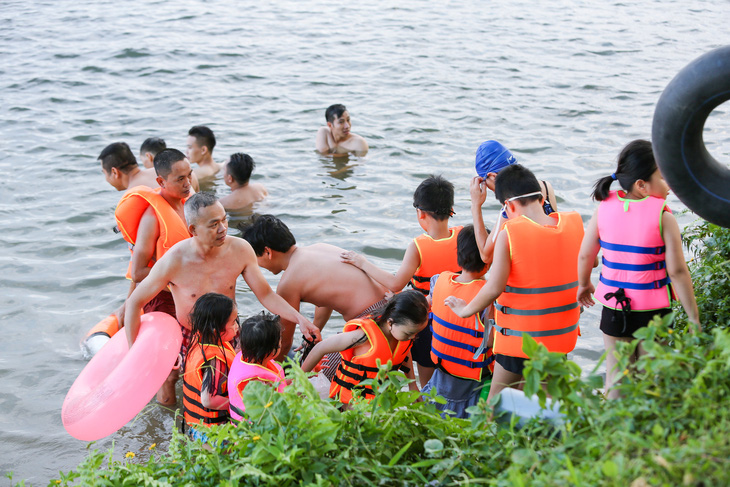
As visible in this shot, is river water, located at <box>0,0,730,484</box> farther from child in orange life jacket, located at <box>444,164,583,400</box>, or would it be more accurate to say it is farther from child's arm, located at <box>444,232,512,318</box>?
child's arm, located at <box>444,232,512,318</box>

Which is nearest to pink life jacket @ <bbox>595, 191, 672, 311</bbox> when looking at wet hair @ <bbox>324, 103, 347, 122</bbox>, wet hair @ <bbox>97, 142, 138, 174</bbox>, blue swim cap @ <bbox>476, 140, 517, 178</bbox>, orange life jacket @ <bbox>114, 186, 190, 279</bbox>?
blue swim cap @ <bbox>476, 140, 517, 178</bbox>

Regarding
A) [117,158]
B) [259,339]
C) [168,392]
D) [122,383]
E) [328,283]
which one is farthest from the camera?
[117,158]

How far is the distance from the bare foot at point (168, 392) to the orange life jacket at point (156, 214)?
3.15 feet

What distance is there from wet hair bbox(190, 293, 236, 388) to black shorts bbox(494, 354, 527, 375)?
5.60 ft

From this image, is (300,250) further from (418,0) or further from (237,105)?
(418,0)

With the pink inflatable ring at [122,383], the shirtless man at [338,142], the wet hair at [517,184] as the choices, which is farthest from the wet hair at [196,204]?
the shirtless man at [338,142]

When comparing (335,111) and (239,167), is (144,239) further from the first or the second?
(335,111)

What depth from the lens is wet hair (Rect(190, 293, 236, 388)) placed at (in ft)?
13.5

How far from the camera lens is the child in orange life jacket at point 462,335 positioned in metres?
3.92

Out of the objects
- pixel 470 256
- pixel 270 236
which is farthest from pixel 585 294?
pixel 270 236

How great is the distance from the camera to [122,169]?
621cm

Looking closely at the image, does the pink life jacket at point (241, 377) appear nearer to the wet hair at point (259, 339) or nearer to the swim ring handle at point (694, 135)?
the wet hair at point (259, 339)

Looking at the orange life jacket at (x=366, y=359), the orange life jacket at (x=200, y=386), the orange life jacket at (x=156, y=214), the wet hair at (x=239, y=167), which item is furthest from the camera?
the wet hair at (x=239, y=167)

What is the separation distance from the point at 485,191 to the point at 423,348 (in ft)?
3.76
